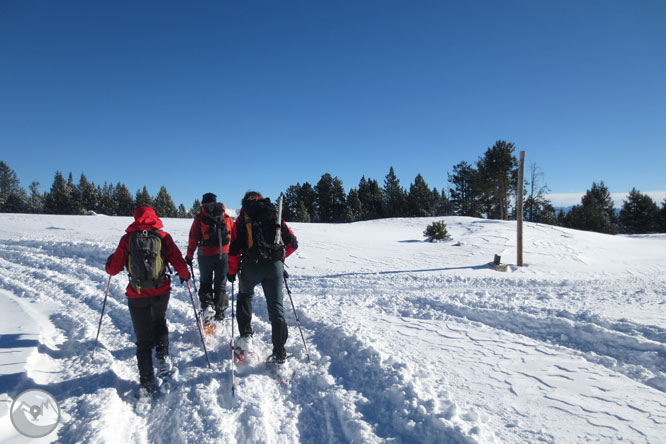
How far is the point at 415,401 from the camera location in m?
3.02

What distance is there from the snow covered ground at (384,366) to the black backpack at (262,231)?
1.47 m

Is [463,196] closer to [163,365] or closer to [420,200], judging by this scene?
[420,200]

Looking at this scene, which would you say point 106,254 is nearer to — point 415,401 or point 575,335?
point 415,401

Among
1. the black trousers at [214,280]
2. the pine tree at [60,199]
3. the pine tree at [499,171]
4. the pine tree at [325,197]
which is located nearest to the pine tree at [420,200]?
the pine tree at [325,197]

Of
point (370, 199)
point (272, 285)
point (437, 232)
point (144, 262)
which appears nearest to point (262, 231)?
→ point (272, 285)

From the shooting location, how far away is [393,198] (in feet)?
175

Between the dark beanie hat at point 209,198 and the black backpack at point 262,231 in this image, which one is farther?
the dark beanie hat at point 209,198

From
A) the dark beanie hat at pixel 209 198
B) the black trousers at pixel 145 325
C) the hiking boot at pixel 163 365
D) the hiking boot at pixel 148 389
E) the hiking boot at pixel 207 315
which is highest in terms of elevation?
the dark beanie hat at pixel 209 198

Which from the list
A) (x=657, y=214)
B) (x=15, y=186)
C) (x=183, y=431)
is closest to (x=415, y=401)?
(x=183, y=431)

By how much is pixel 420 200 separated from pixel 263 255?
48.1m

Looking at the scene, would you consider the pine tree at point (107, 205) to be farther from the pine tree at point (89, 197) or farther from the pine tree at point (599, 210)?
the pine tree at point (599, 210)

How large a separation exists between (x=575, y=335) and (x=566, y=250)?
1146 centimetres
